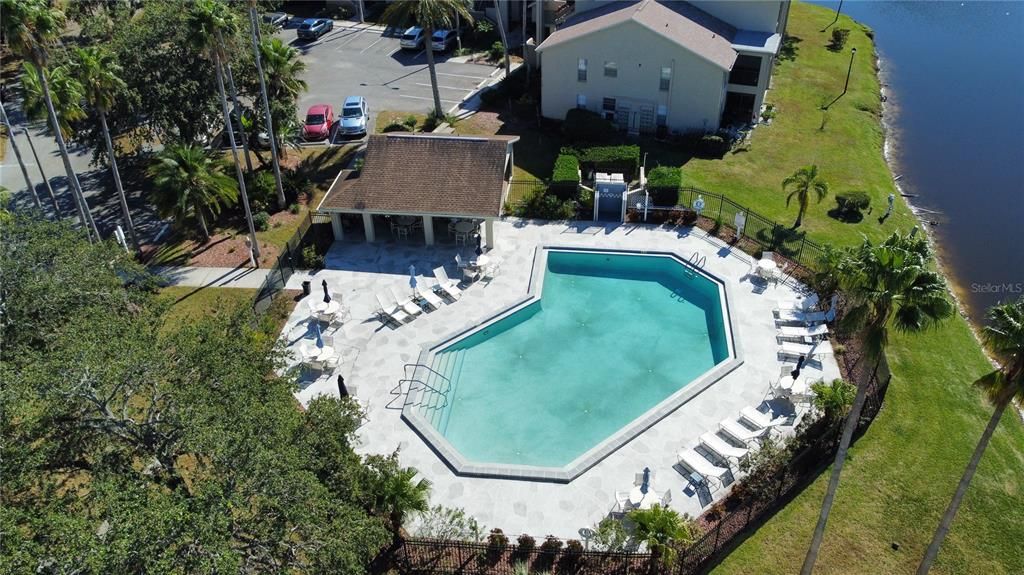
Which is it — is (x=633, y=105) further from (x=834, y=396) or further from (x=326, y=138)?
(x=834, y=396)

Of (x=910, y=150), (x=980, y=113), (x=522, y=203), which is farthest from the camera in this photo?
(x=980, y=113)

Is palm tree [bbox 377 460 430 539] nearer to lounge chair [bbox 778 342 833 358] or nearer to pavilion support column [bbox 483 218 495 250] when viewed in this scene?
lounge chair [bbox 778 342 833 358]

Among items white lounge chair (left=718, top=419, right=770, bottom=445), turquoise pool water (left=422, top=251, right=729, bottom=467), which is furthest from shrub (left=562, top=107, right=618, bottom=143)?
white lounge chair (left=718, top=419, right=770, bottom=445)

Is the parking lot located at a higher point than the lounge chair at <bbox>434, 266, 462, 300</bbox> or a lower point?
higher

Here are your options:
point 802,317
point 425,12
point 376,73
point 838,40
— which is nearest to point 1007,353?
point 802,317

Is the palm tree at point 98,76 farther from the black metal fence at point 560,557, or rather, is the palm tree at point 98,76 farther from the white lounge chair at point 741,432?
the white lounge chair at point 741,432

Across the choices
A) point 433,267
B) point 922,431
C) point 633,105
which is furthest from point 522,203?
point 922,431
